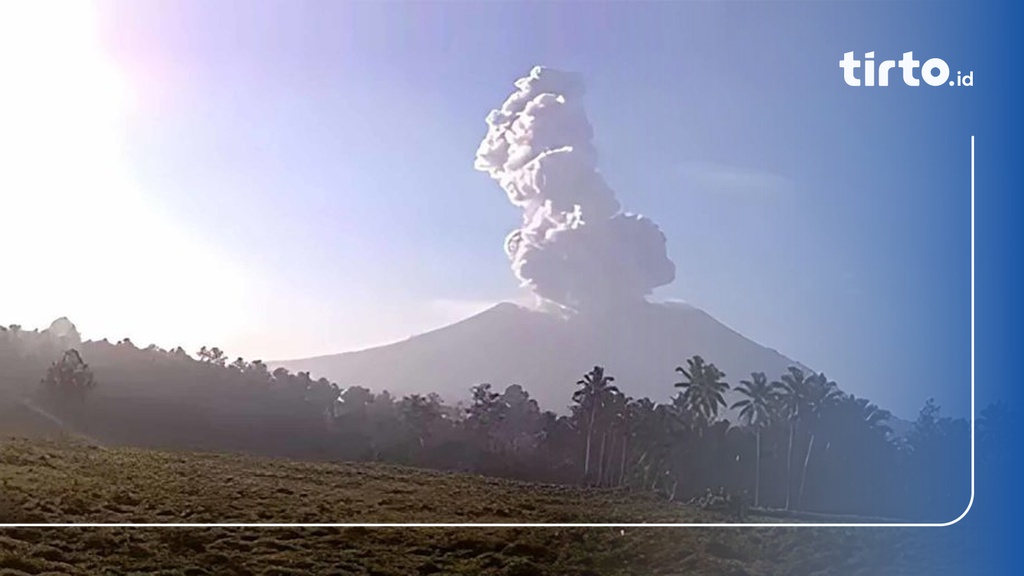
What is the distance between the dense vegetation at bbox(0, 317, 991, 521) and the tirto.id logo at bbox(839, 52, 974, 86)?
0.85 m

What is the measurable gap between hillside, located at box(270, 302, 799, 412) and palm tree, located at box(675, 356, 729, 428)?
0.08ft

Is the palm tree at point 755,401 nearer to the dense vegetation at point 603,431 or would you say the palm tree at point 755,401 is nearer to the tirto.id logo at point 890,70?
the dense vegetation at point 603,431

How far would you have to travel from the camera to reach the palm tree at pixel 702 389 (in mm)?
3229

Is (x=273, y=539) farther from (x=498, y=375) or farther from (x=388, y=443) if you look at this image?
(x=498, y=375)

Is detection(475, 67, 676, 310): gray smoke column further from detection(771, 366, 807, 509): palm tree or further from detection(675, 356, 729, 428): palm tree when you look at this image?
detection(771, 366, 807, 509): palm tree

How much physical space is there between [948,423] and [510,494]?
125 cm

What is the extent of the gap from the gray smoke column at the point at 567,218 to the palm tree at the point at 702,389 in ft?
0.81

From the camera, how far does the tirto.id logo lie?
326 cm

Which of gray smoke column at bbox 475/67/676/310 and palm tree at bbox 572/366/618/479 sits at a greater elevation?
gray smoke column at bbox 475/67/676/310

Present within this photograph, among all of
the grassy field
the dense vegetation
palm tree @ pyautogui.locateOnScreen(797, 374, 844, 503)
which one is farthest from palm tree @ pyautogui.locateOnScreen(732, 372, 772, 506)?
the grassy field

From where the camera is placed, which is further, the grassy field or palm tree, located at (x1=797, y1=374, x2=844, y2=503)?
palm tree, located at (x1=797, y1=374, x2=844, y2=503)

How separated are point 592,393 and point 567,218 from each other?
490mm

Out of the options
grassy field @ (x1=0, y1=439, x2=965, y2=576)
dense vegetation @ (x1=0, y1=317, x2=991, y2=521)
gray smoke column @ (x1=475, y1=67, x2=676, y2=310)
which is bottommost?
grassy field @ (x1=0, y1=439, x2=965, y2=576)

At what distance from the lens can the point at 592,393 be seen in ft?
10.6
